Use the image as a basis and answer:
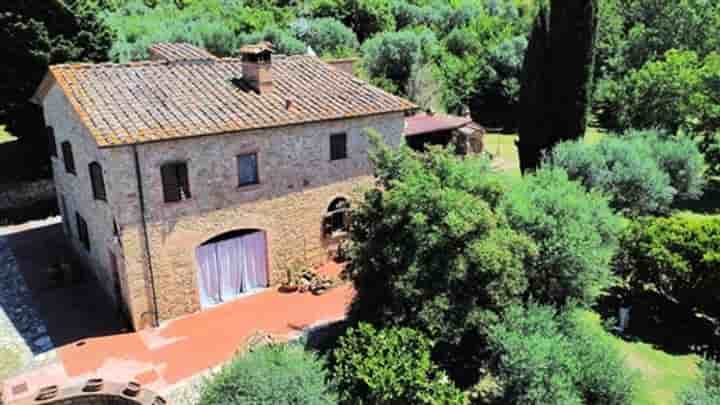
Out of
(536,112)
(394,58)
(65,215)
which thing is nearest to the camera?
(65,215)

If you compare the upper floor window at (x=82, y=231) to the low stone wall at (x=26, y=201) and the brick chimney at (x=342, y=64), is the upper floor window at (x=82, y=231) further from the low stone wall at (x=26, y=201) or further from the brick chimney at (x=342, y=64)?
the brick chimney at (x=342, y=64)

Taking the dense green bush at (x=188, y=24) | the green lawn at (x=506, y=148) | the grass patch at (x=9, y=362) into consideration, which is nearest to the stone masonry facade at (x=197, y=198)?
Result: the grass patch at (x=9, y=362)

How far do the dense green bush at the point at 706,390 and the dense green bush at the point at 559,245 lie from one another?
3732 millimetres

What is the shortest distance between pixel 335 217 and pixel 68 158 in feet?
36.8

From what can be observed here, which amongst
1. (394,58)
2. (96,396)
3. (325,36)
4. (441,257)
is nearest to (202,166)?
(96,396)

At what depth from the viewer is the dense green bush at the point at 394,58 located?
161 feet

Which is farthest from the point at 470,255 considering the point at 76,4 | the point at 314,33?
the point at 314,33

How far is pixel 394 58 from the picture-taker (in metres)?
49.4

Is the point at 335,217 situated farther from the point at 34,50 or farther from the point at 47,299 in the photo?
the point at 34,50

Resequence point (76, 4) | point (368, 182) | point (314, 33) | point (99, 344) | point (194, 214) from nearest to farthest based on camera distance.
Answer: point (99, 344)
point (194, 214)
point (368, 182)
point (76, 4)
point (314, 33)

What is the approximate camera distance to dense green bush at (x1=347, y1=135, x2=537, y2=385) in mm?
14195

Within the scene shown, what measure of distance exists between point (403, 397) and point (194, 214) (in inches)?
402

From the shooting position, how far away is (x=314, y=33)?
52406 mm

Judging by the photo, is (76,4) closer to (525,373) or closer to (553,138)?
(553,138)
